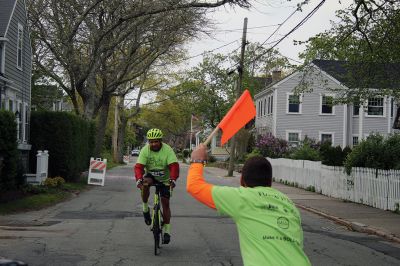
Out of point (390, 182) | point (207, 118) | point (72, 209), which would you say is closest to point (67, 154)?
point (72, 209)

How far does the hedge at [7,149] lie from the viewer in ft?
48.6

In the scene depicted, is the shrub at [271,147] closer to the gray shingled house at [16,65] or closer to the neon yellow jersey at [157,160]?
the gray shingled house at [16,65]

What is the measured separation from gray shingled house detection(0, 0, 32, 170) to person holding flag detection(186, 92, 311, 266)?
1823 centimetres

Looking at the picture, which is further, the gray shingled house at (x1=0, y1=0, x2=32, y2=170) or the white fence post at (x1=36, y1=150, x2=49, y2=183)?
the gray shingled house at (x1=0, y1=0, x2=32, y2=170)

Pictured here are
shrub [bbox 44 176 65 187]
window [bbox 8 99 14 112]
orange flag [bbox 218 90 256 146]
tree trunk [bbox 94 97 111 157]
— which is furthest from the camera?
tree trunk [bbox 94 97 111 157]

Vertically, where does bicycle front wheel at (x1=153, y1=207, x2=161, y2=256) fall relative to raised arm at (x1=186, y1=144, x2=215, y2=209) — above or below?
below

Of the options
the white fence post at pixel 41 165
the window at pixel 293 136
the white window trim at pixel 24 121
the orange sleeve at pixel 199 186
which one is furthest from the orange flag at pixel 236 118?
the window at pixel 293 136

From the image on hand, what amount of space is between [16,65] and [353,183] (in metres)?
14.6

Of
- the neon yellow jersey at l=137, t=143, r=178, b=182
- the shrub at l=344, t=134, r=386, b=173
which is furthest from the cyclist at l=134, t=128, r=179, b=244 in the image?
the shrub at l=344, t=134, r=386, b=173

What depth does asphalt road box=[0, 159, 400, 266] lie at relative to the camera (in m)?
8.88

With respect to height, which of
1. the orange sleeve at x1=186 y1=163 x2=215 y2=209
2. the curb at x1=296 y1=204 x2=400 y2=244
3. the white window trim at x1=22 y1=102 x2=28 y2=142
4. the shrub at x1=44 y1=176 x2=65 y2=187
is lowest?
the curb at x1=296 y1=204 x2=400 y2=244

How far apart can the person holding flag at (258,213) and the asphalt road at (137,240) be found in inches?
191

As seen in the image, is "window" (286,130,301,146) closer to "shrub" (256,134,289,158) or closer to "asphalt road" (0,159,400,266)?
"shrub" (256,134,289,158)

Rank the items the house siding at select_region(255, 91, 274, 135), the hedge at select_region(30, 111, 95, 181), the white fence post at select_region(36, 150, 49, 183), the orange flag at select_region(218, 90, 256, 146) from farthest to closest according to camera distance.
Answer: the house siding at select_region(255, 91, 274, 135) < the hedge at select_region(30, 111, 95, 181) < the white fence post at select_region(36, 150, 49, 183) < the orange flag at select_region(218, 90, 256, 146)
